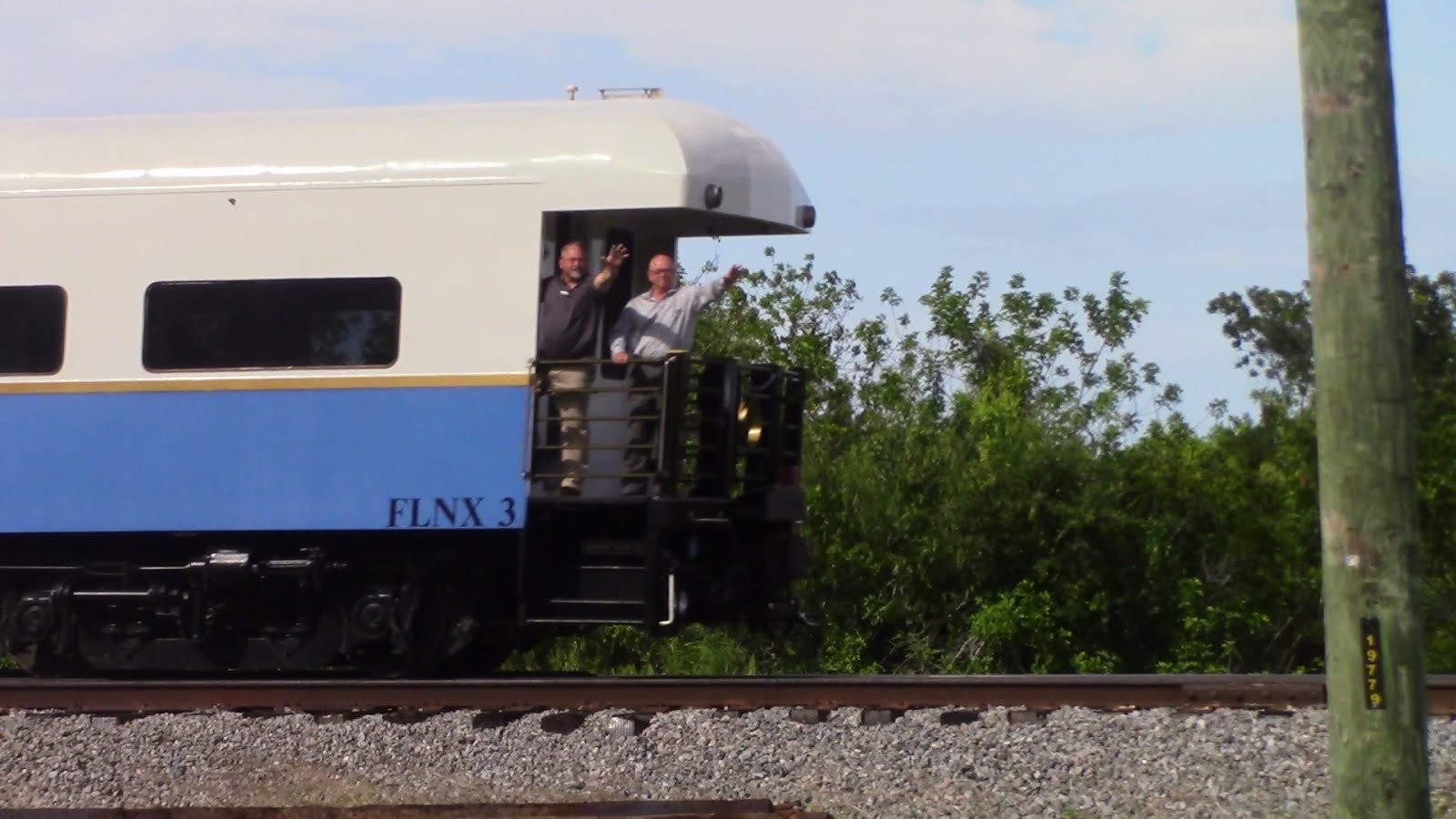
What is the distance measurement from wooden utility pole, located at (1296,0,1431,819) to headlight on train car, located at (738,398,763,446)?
5.90m

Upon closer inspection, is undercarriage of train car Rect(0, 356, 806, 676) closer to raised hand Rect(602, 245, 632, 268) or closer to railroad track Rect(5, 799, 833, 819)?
raised hand Rect(602, 245, 632, 268)

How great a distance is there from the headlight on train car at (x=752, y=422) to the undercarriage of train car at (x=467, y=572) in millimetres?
17

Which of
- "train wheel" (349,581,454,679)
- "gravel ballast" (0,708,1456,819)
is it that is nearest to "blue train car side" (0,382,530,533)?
"train wheel" (349,581,454,679)

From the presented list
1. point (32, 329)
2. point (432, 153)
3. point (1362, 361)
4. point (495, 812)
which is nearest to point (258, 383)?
point (32, 329)

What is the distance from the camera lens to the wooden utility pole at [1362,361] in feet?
15.3

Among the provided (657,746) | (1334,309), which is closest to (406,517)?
(657,746)

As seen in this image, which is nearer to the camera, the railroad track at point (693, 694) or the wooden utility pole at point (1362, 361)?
the wooden utility pole at point (1362, 361)

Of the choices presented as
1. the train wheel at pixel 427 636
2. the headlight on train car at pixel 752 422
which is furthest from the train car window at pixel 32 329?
the headlight on train car at pixel 752 422

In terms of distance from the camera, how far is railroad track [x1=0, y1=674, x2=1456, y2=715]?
28.1 feet

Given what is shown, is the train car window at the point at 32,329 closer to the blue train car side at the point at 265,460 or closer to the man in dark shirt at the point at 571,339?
the blue train car side at the point at 265,460

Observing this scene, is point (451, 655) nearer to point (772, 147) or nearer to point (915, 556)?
point (772, 147)

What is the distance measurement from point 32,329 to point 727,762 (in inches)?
200

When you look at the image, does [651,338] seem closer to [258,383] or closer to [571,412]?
[571,412]

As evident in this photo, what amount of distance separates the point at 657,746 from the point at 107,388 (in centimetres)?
408
